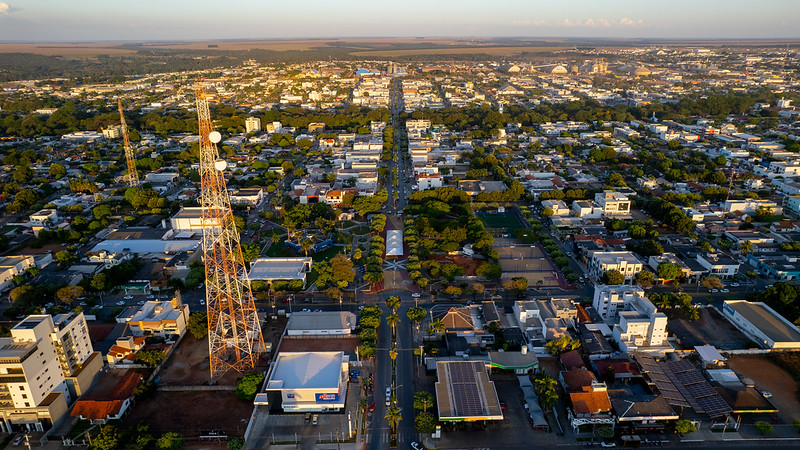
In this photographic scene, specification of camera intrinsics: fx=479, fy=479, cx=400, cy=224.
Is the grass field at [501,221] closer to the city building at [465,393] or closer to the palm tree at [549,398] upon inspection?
the city building at [465,393]

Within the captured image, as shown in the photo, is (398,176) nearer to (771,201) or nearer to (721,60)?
(771,201)

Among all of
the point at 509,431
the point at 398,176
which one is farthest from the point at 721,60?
the point at 509,431

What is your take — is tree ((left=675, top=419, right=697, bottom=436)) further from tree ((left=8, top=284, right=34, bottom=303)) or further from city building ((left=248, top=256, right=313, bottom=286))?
tree ((left=8, top=284, right=34, bottom=303))

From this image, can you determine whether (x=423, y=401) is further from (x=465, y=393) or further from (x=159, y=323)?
(x=159, y=323)

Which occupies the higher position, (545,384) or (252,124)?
→ (252,124)

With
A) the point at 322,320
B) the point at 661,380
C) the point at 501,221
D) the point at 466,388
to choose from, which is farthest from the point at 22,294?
the point at 661,380
